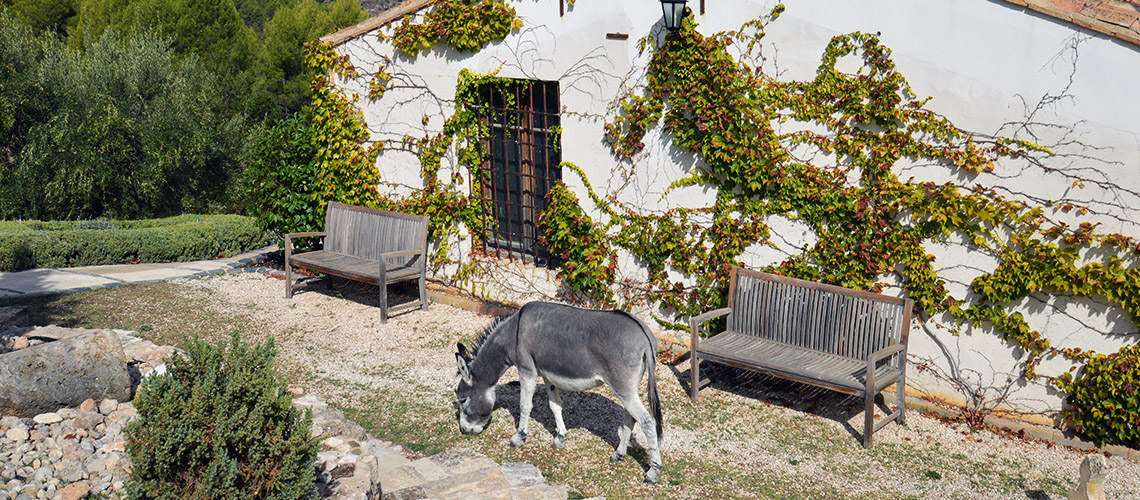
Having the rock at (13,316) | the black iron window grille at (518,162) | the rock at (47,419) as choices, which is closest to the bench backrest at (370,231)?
the black iron window grille at (518,162)

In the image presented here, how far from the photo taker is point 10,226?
45.1 ft

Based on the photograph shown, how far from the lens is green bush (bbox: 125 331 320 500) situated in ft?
14.1

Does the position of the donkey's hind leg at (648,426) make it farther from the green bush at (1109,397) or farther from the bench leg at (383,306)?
the bench leg at (383,306)

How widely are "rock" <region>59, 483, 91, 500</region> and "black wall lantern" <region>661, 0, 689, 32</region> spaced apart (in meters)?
5.83

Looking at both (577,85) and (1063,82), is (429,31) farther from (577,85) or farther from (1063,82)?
(1063,82)

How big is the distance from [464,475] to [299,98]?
74.6 feet

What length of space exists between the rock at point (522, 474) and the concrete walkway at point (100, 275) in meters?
7.55

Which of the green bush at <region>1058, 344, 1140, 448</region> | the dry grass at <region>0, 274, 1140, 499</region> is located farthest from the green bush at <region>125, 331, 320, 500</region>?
the green bush at <region>1058, 344, 1140, 448</region>

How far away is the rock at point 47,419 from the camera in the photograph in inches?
229

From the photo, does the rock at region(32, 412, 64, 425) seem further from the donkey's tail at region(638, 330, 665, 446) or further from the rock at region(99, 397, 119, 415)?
the donkey's tail at region(638, 330, 665, 446)

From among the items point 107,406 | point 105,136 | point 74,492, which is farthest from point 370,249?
point 105,136

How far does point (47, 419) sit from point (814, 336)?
18.9ft

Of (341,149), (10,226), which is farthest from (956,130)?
(10,226)

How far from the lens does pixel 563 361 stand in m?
6.18
